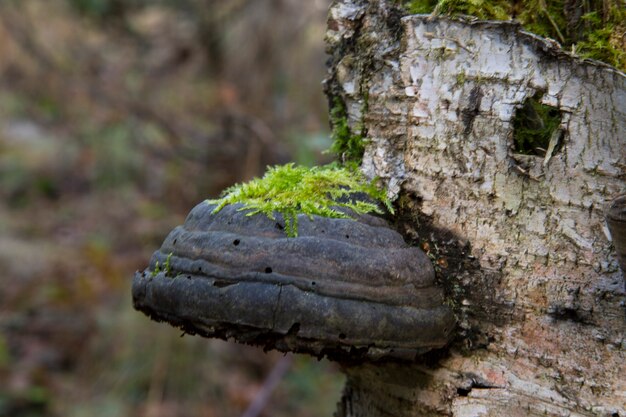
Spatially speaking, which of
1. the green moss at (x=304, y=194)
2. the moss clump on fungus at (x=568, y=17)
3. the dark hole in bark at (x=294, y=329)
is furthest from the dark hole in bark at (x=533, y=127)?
the dark hole in bark at (x=294, y=329)

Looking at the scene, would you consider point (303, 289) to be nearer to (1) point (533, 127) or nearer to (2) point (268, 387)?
(1) point (533, 127)

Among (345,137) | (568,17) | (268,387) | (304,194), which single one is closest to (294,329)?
(304,194)

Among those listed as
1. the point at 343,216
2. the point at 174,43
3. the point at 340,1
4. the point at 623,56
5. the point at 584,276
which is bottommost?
the point at 584,276

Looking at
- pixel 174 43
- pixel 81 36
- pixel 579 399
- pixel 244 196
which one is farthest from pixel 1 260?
pixel 579 399

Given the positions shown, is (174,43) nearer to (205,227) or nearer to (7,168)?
(7,168)

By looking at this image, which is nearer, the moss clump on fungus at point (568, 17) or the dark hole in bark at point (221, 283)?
the dark hole in bark at point (221, 283)

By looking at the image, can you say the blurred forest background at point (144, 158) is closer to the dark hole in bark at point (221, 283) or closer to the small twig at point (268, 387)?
the small twig at point (268, 387)

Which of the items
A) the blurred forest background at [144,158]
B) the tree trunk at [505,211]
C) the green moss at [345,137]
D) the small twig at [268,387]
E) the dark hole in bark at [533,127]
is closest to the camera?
the tree trunk at [505,211]
